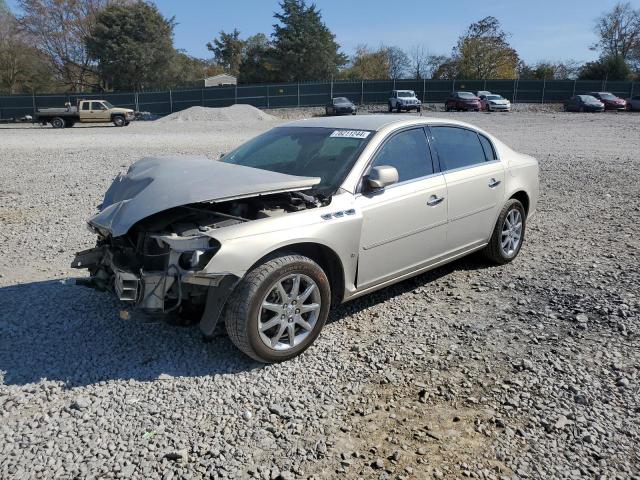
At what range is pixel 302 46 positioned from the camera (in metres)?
58.4

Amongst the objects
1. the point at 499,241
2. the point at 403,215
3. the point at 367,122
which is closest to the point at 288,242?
the point at 403,215

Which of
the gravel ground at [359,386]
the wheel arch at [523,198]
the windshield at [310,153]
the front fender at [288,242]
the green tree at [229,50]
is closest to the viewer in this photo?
the gravel ground at [359,386]

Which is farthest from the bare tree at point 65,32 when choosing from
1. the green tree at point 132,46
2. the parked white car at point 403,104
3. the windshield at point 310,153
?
the windshield at point 310,153

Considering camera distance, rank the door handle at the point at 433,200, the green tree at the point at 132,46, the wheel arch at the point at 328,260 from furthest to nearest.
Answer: the green tree at the point at 132,46
the door handle at the point at 433,200
the wheel arch at the point at 328,260

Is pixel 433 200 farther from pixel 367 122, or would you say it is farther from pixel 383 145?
pixel 367 122

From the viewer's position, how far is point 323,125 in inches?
190

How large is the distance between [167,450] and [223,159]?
2.96m

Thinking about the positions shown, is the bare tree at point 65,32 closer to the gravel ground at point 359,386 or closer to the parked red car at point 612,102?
the parked red car at point 612,102

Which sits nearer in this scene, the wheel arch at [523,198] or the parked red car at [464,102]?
the wheel arch at [523,198]

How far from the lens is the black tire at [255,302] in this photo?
3.36 metres

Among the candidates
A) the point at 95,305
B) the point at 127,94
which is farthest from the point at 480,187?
the point at 127,94

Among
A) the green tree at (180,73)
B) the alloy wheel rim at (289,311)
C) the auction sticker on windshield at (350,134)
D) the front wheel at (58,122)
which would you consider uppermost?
the green tree at (180,73)

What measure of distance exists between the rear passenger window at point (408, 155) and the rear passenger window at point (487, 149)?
0.97m

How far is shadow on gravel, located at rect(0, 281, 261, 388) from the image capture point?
11.5ft
